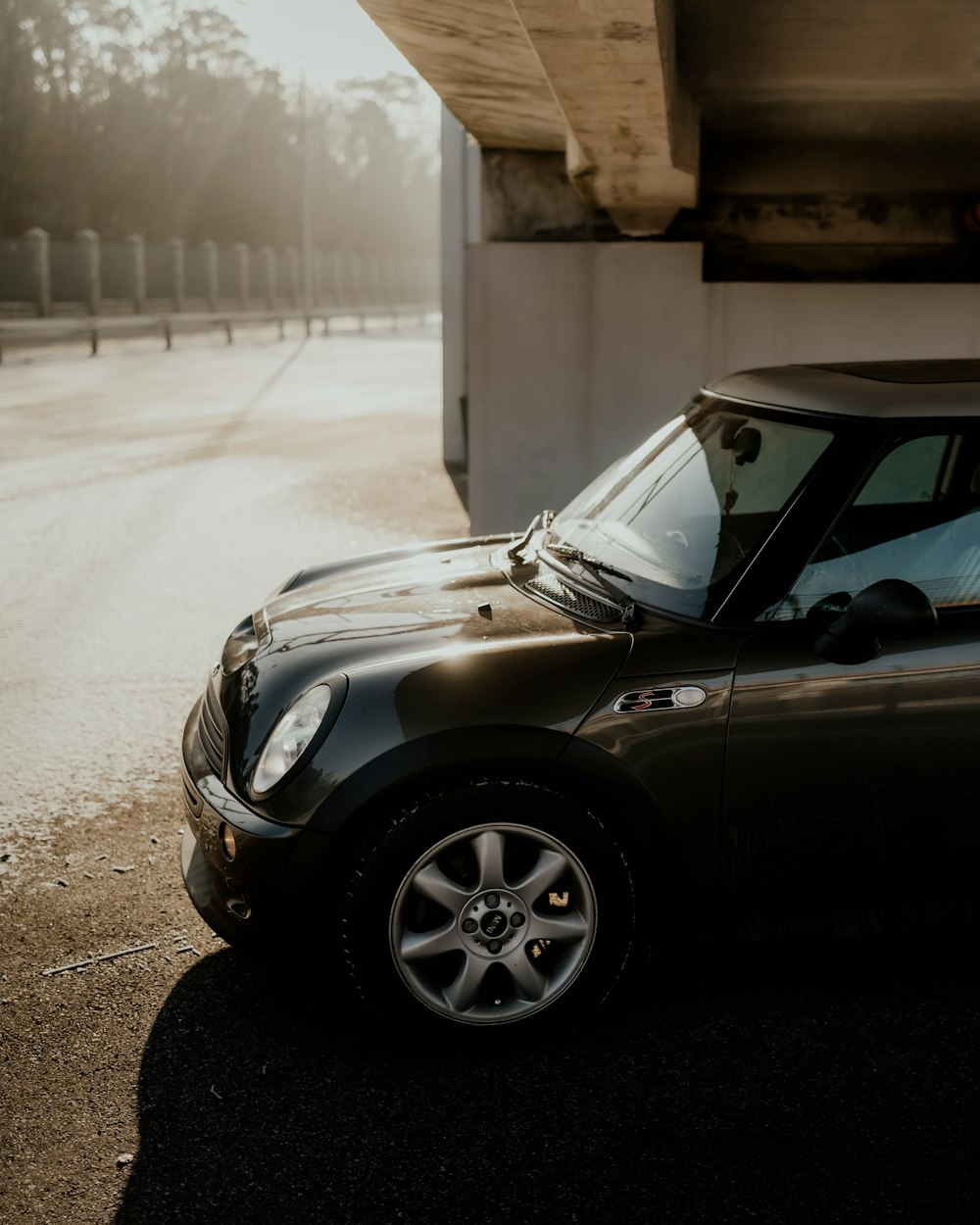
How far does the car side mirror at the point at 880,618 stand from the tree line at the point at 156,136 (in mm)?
50511

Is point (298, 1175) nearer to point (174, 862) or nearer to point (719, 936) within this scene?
point (719, 936)

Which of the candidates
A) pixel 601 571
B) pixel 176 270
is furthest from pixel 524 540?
pixel 176 270

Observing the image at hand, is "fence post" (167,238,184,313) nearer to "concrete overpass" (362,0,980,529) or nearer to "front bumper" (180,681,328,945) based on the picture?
"concrete overpass" (362,0,980,529)

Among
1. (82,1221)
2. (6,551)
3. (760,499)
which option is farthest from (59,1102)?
(6,551)

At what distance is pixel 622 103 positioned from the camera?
22.9ft

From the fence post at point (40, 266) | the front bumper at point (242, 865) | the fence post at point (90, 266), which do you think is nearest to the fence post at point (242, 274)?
the fence post at point (90, 266)

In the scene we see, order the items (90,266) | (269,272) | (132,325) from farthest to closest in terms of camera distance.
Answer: (269,272) < (90,266) < (132,325)

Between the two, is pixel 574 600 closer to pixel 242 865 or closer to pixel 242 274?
pixel 242 865

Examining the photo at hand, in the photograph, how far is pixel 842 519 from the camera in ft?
11.4

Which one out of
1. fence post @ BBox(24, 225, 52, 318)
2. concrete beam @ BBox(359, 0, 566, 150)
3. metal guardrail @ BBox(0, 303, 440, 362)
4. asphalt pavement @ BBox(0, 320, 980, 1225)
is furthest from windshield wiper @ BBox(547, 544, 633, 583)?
fence post @ BBox(24, 225, 52, 318)

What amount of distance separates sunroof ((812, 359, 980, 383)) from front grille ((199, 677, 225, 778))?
2072 mm

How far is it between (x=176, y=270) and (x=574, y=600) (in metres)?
54.6

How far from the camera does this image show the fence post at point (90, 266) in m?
47.5

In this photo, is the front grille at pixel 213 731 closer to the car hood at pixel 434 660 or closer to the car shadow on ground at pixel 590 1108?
the car hood at pixel 434 660
